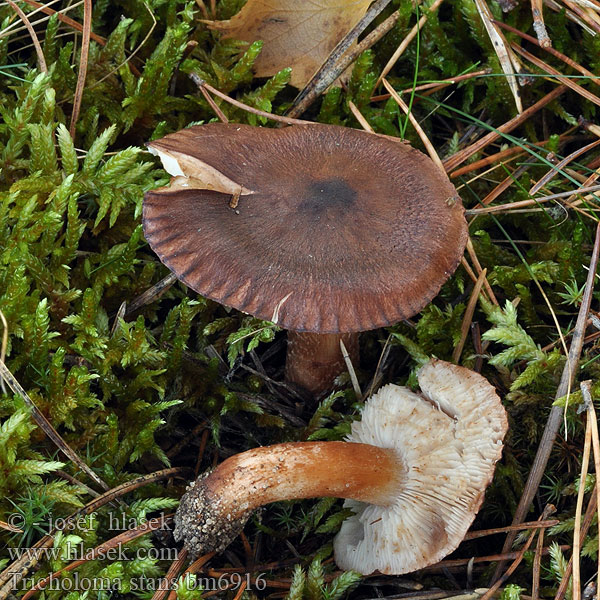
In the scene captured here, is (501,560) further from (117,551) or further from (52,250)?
(52,250)

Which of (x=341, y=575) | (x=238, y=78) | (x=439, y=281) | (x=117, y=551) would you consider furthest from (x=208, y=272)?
(x=238, y=78)

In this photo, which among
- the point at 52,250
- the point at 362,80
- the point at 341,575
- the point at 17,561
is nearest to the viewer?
the point at 17,561

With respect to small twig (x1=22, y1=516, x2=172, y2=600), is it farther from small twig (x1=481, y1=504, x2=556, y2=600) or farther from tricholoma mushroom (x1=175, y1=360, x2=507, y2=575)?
small twig (x1=481, y1=504, x2=556, y2=600)

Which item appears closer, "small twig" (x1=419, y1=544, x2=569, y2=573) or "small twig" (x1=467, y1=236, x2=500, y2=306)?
"small twig" (x1=419, y1=544, x2=569, y2=573)

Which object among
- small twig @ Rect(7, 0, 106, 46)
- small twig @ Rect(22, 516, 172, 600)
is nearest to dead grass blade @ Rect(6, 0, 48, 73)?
small twig @ Rect(7, 0, 106, 46)

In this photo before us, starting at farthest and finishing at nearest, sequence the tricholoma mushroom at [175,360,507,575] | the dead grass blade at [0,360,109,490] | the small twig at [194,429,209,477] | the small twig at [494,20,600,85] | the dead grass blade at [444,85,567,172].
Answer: the dead grass blade at [444,85,567,172]
the small twig at [494,20,600,85]
the small twig at [194,429,209,477]
the dead grass blade at [0,360,109,490]
the tricholoma mushroom at [175,360,507,575]

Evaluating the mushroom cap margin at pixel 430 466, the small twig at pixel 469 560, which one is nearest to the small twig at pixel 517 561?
the small twig at pixel 469 560

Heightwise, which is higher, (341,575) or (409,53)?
(409,53)
